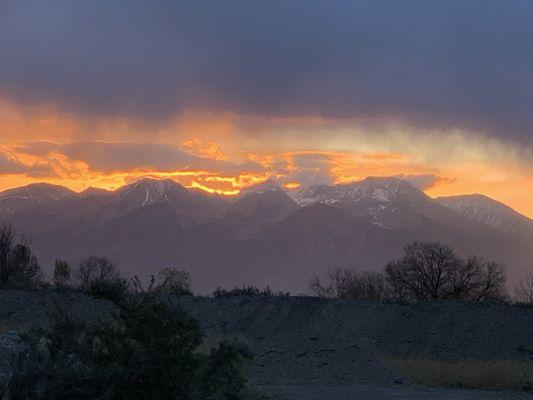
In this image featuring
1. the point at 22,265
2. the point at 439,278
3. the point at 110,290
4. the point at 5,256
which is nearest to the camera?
the point at 110,290

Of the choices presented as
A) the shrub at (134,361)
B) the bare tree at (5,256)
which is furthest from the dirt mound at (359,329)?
the bare tree at (5,256)

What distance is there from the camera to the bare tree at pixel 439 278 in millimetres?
66306

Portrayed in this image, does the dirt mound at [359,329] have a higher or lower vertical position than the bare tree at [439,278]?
lower

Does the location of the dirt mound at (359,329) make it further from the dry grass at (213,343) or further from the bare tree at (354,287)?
the bare tree at (354,287)

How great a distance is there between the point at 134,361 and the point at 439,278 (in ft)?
190

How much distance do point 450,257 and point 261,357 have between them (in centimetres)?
4113

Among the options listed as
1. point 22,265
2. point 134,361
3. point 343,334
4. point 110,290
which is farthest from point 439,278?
point 134,361

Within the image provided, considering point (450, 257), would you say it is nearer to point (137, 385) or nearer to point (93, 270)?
point (93, 270)

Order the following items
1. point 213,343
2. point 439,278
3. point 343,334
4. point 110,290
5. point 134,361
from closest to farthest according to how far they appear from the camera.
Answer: point 134,361 → point 110,290 → point 213,343 → point 343,334 → point 439,278

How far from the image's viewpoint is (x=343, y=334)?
141ft

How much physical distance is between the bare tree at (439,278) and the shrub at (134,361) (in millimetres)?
55099

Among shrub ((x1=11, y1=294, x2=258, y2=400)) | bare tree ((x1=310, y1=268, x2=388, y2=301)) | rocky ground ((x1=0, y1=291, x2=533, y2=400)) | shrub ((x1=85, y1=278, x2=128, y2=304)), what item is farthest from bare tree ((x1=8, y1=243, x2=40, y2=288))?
shrub ((x1=85, y1=278, x2=128, y2=304))

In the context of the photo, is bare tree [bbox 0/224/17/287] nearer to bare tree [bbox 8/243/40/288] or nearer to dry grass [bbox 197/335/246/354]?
bare tree [bbox 8/243/40/288]

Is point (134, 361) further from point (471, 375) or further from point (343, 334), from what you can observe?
point (343, 334)
